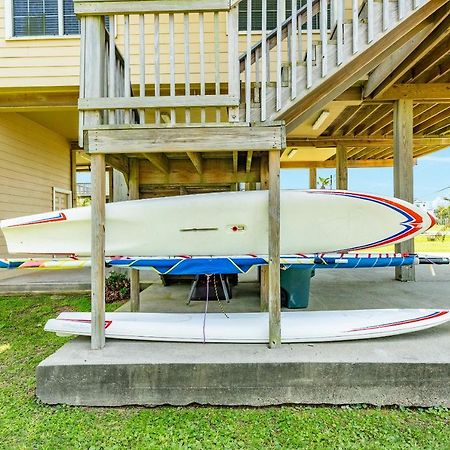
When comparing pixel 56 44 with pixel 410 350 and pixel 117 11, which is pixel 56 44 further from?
pixel 410 350

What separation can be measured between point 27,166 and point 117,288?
3.71 metres

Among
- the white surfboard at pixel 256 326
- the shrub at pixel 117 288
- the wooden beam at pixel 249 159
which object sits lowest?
the shrub at pixel 117 288

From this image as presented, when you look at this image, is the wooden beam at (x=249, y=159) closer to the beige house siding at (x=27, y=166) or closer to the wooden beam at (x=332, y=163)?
the beige house siding at (x=27, y=166)

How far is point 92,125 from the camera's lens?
271 cm

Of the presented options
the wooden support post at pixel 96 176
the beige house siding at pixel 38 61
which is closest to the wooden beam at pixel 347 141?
the beige house siding at pixel 38 61

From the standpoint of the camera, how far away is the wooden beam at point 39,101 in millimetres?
5762

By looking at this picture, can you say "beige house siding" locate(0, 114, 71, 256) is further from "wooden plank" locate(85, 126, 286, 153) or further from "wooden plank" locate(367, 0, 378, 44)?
"wooden plank" locate(367, 0, 378, 44)

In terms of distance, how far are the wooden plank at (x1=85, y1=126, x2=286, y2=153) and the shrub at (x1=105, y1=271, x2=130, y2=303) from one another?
9.65 ft

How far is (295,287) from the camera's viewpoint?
382cm

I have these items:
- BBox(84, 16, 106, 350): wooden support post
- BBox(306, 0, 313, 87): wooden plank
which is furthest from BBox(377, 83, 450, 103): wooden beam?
BBox(84, 16, 106, 350): wooden support post

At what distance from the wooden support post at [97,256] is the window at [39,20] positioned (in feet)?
13.0

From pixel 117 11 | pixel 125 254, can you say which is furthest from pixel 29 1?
pixel 125 254

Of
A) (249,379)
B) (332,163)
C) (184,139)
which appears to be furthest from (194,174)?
(332,163)

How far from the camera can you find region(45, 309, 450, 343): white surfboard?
275 centimetres
